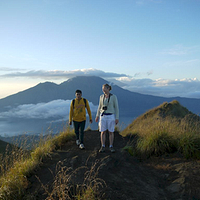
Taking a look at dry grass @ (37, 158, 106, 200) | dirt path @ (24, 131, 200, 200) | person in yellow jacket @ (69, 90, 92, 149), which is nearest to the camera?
dry grass @ (37, 158, 106, 200)

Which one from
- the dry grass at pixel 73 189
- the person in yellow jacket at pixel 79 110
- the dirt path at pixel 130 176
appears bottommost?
the dirt path at pixel 130 176

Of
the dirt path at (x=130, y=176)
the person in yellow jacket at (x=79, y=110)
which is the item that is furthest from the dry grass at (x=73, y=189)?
the person in yellow jacket at (x=79, y=110)

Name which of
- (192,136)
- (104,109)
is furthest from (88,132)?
(192,136)

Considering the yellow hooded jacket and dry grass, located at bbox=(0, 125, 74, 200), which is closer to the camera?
dry grass, located at bbox=(0, 125, 74, 200)

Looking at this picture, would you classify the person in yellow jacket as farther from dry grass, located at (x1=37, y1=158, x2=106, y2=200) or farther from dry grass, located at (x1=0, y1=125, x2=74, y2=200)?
dry grass, located at (x1=37, y1=158, x2=106, y2=200)

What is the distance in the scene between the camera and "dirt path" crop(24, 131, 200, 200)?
4.20m

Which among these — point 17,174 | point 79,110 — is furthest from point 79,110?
point 17,174

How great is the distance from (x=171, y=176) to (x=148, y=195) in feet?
4.45

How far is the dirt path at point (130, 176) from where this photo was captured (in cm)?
420

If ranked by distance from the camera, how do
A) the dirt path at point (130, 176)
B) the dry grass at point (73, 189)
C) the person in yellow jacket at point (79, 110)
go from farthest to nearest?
the person in yellow jacket at point (79, 110) < the dirt path at point (130, 176) < the dry grass at point (73, 189)

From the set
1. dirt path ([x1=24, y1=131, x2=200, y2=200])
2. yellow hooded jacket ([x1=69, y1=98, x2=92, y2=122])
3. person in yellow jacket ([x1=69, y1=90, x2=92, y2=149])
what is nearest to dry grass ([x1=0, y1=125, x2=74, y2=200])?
dirt path ([x1=24, y1=131, x2=200, y2=200])

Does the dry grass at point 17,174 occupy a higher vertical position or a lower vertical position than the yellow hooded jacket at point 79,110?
lower

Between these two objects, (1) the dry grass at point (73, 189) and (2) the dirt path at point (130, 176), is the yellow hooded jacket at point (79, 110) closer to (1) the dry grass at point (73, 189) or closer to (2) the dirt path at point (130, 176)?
(2) the dirt path at point (130, 176)

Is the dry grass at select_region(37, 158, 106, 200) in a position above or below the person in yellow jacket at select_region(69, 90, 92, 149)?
below
